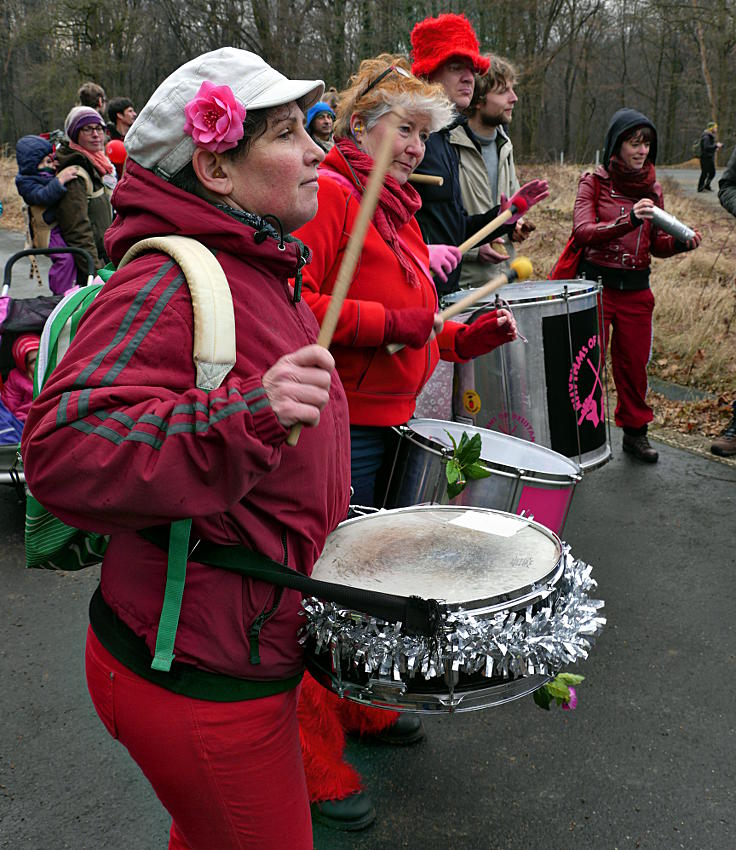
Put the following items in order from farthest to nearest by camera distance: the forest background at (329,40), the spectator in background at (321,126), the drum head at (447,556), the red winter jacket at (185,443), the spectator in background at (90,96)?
the forest background at (329,40)
the spectator in background at (90,96)
the spectator in background at (321,126)
the drum head at (447,556)
the red winter jacket at (185,443)

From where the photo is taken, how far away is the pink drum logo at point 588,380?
13.1 feet

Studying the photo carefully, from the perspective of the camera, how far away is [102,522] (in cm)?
131

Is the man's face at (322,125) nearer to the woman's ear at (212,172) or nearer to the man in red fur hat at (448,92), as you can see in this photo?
the man in red fur hat at (448,92)

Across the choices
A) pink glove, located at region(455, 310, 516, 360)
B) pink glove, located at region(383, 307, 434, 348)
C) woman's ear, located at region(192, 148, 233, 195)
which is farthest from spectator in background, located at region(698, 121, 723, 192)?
woman's ear, located at region(192, 148, 233, 195)

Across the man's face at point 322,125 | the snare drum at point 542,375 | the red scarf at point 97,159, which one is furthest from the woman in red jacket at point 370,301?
the man's face at point 322,125

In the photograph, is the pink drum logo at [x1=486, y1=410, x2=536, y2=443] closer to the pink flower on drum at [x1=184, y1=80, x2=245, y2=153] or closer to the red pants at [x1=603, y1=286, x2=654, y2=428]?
the red pants at [x1=603, y1=286, x2=654, y2=428]

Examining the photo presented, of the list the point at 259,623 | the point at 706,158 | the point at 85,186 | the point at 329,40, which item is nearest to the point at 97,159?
the point at 85,186

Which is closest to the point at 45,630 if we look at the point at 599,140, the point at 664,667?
the point at 664,667

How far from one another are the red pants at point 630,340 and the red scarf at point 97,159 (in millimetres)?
3920

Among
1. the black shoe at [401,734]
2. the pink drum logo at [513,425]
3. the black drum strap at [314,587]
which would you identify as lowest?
the black shoe at [401,734]

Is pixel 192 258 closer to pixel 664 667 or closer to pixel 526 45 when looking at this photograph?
pixel 664 667

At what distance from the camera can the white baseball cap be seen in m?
1.46

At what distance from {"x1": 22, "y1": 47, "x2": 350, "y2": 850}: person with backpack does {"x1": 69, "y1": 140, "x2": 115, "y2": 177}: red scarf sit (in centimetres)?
557

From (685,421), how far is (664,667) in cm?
330
